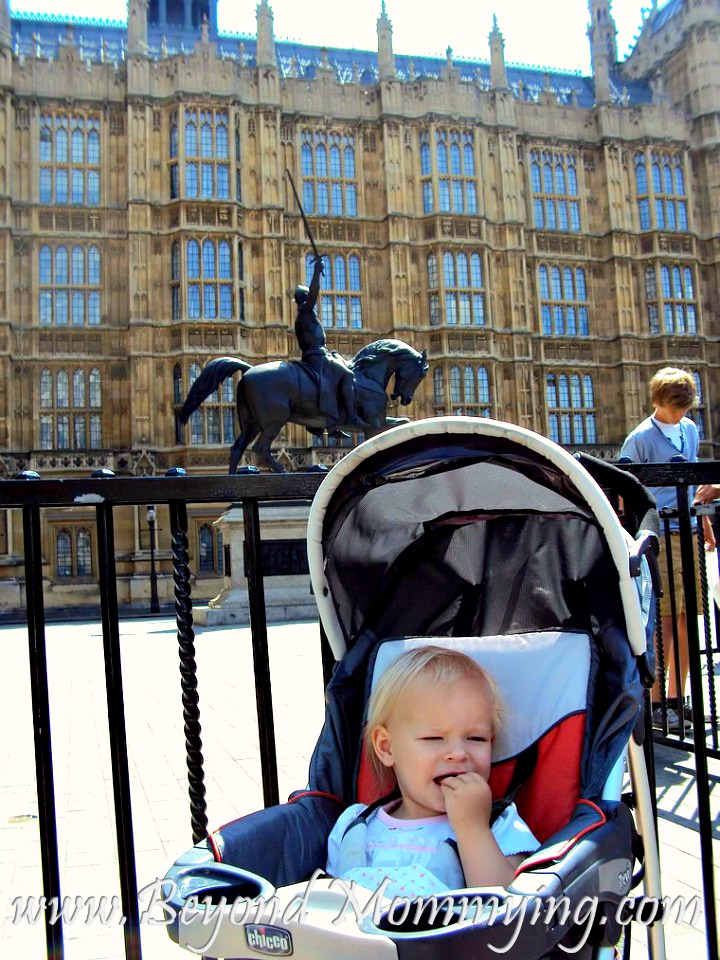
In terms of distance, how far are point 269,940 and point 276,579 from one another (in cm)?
1502

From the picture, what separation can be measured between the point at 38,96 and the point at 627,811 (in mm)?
32546

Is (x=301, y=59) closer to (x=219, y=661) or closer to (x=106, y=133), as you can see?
(x=106, y=133)

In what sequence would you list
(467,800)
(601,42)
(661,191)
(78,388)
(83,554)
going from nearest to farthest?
(467,800)
(83,554)
(78,388)
(661,191)
(601,42)

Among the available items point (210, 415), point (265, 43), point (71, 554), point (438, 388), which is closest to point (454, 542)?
point (71, 554)

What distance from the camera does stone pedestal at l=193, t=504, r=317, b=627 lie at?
15930 millimetres

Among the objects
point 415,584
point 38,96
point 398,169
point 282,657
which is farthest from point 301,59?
point 415,584

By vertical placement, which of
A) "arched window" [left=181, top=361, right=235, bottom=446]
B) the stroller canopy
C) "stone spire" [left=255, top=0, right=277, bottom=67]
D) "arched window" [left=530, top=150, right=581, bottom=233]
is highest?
"stone spire" [left=255, top=0, right=277, bottom=67]

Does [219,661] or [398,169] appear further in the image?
[398,169]

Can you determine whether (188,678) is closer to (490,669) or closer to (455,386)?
(490,669)

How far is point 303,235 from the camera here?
30.7m

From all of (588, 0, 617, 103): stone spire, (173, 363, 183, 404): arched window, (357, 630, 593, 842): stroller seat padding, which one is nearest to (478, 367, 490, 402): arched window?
(173, 363, 183, 404): arched window

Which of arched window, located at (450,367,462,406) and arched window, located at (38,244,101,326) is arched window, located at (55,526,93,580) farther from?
arched window, located at (450,367,462,406)

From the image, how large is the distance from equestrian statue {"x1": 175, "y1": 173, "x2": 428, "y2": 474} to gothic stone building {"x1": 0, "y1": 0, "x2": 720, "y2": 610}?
1190 cm

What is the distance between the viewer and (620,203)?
33.2m
